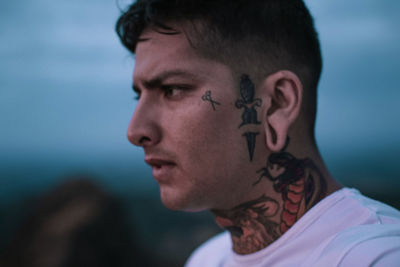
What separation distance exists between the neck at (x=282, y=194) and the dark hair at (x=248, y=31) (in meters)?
0.37

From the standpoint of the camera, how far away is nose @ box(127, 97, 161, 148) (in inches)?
66.2

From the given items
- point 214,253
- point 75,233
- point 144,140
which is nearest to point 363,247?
point 144,140

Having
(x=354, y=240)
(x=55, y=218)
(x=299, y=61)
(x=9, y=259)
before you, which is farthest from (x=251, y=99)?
(x=9, y=259)

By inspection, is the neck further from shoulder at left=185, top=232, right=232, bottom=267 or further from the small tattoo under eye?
shoulder at left=185, top=232, right=232, bottom=267

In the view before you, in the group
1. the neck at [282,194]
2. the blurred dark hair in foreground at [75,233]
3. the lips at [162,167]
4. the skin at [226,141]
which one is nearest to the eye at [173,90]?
the skin at [226,141]

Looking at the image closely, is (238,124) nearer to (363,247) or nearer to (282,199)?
(282,199)

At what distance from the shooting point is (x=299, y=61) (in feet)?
5.92

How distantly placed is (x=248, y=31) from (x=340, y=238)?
127cm

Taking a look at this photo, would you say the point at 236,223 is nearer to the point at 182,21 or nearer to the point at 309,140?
the point at 309,140

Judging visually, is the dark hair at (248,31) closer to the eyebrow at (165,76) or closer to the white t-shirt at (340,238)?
the eyebrow at (165,76)

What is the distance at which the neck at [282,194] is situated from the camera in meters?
1.62

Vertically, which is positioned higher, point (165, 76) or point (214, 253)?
point (165, 76)

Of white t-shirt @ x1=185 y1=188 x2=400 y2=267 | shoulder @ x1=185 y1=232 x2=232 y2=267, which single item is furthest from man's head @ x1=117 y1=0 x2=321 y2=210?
shoulder @ x1=185 y1=232 x2=232 y2=267

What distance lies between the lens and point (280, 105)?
1.71 metres
